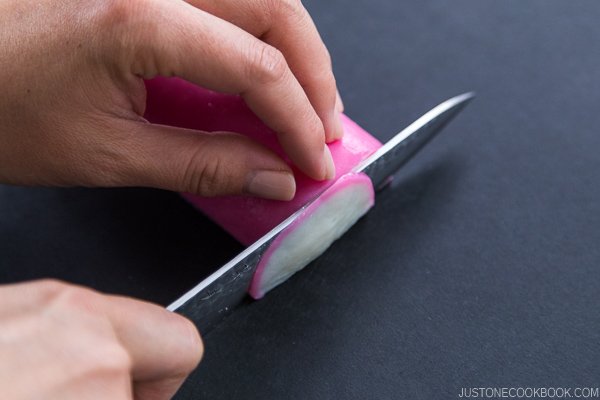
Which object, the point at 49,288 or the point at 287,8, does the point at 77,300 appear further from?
the point at 287,8

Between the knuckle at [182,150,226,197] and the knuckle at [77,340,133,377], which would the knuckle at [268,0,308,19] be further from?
the knuckle at [77,340,133,377]

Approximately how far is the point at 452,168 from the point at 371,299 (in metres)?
0.31

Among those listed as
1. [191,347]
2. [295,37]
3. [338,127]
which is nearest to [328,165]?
[338,127]

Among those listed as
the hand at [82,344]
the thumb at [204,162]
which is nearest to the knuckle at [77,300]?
the hand at [82,344]

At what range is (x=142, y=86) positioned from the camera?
897 millimetres

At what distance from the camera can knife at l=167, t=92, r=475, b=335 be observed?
84 centimetres

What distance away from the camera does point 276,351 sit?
0.98 meters

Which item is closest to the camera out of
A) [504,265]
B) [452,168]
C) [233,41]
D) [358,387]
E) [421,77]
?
[233,41]

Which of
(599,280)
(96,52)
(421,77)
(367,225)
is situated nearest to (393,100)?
(421,77)

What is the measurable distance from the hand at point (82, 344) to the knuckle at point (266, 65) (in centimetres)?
32

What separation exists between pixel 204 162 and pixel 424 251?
1.37ft

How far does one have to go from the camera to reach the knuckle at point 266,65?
32.6 inches

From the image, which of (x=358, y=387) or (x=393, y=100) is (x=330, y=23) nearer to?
(x=393, y=100)

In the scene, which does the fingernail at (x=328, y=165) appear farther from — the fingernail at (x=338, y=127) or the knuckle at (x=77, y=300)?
the knuckle at (x=77, y=300)
